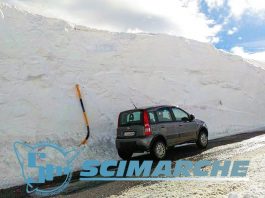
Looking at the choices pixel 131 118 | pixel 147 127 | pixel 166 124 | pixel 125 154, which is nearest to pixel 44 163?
pixel 125 154

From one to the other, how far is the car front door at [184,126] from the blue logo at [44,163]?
3.58 metres

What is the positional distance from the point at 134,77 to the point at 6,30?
266 inches

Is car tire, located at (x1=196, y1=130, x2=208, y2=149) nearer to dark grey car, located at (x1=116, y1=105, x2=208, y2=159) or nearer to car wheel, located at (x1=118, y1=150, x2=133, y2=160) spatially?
dark grey car, located at (x1=116, y1=105, x2=208, y2=159)

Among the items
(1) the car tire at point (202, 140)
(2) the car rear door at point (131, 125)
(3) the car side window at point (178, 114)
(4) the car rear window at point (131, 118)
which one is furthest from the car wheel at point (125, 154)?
(1) the car tire at point (202, 140)

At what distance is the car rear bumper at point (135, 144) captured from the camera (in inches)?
476

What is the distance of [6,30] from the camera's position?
17062 millimetres

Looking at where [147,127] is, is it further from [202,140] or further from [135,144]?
[202,140]

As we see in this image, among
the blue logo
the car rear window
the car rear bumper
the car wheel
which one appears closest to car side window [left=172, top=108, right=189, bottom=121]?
the car rear window

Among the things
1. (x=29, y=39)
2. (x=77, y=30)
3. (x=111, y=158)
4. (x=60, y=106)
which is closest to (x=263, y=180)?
(x=111, y=158)

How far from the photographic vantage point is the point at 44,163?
39.7 ft

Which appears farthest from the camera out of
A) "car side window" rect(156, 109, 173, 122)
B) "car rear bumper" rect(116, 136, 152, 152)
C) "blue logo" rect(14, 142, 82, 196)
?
"car side window" rect(156, 109, 173, 122)

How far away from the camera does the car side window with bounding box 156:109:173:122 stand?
12932 mm

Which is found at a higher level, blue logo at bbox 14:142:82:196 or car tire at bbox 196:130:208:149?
car tire at bbox 196:130:208:149

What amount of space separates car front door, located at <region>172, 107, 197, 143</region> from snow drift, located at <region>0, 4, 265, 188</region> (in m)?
2.68
